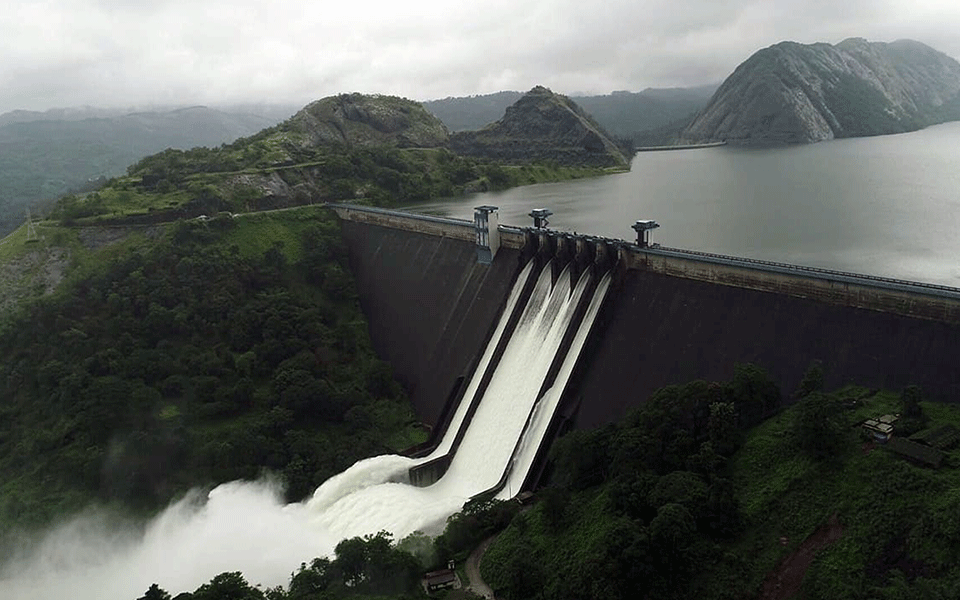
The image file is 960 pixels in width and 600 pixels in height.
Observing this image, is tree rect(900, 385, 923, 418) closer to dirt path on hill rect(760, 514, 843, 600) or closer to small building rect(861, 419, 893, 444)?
small building rect(861, 419, 893, 444)

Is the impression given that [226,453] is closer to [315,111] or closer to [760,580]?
[760,580]

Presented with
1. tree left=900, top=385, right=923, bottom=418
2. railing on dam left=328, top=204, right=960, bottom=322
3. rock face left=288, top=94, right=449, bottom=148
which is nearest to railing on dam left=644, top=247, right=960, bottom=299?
railing on dam left=328, top=204, right=960, bottom=322

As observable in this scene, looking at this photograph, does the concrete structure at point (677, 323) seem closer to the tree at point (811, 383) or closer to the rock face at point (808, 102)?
the tree at point (811, 383)

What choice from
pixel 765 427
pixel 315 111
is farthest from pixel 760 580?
pixel 315 111

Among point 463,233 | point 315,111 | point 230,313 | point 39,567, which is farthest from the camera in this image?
point 315,111

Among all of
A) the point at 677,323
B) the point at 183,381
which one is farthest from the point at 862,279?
the point at 183,381

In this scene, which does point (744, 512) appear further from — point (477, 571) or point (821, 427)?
point (477, 571)
